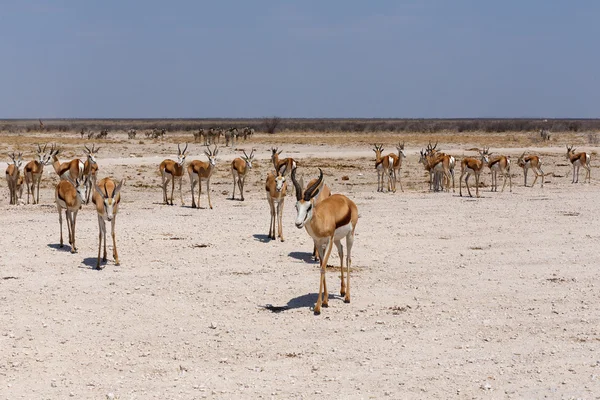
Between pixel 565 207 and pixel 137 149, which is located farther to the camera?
pixel 137 149

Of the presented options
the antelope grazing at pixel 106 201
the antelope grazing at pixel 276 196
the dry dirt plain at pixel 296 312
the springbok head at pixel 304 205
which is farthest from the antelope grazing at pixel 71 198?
the springbok head at pixel 304 205

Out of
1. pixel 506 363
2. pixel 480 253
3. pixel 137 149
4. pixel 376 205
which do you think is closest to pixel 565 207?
pixel 376 205

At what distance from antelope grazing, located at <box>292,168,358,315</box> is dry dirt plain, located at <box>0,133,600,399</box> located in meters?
0.38

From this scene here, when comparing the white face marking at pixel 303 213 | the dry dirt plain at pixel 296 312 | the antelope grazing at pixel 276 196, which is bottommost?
the dry dirt plain at pixel 296 312

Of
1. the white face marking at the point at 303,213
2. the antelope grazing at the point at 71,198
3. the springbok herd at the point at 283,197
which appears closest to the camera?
the white face marking at the point at 303,213

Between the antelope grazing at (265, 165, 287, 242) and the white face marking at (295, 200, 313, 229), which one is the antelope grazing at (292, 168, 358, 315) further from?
the antelope grazing at (265, 165, 287, 242)

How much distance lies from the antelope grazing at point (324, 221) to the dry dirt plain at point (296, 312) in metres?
0.38

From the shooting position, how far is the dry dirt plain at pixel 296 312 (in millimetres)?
7066

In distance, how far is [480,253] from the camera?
13172mm

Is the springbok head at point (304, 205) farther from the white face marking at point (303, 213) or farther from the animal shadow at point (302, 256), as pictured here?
the animal shadow at point (302, 256)

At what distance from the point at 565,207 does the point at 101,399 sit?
15.3m

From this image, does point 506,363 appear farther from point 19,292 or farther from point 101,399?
point 19,292

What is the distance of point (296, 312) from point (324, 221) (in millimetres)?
1201

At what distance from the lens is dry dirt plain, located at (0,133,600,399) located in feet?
23.2
